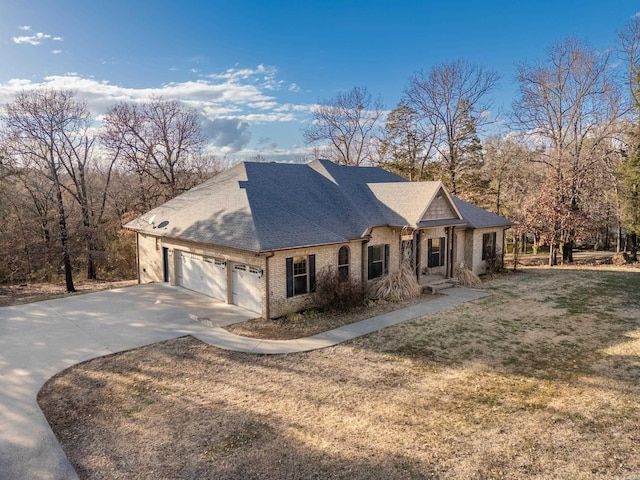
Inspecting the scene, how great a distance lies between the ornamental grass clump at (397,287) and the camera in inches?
635

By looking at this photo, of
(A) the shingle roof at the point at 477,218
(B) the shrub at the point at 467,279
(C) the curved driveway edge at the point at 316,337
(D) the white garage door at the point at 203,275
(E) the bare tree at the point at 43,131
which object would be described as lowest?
(C) the curved driveway edge at the point at 316,337

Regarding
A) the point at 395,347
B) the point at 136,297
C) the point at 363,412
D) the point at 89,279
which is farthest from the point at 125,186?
the point at 363,412

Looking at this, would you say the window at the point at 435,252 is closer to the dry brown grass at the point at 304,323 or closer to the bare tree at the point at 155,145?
the dry brown grass at the point at 304,323

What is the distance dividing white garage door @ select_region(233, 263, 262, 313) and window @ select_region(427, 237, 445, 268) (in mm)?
9655

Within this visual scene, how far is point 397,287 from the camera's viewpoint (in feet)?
54.3

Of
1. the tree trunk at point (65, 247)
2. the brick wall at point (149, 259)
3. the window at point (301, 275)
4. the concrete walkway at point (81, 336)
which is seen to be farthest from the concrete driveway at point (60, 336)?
the tree trunk at point (65, 247)

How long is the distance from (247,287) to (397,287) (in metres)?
6.39

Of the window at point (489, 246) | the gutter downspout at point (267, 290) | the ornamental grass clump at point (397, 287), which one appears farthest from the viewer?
the window at point (489, 246)

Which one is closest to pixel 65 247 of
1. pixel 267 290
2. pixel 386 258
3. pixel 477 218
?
pixel 267 290

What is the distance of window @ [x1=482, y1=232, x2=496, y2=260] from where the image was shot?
22.3 meters

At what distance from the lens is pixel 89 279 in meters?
28.0

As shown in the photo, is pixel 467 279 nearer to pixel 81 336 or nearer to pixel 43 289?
pixel 81 336

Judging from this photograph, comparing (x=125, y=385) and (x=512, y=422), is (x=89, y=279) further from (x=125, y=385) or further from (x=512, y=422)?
(x=512, y=422)

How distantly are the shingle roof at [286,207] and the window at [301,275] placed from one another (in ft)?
2.66
